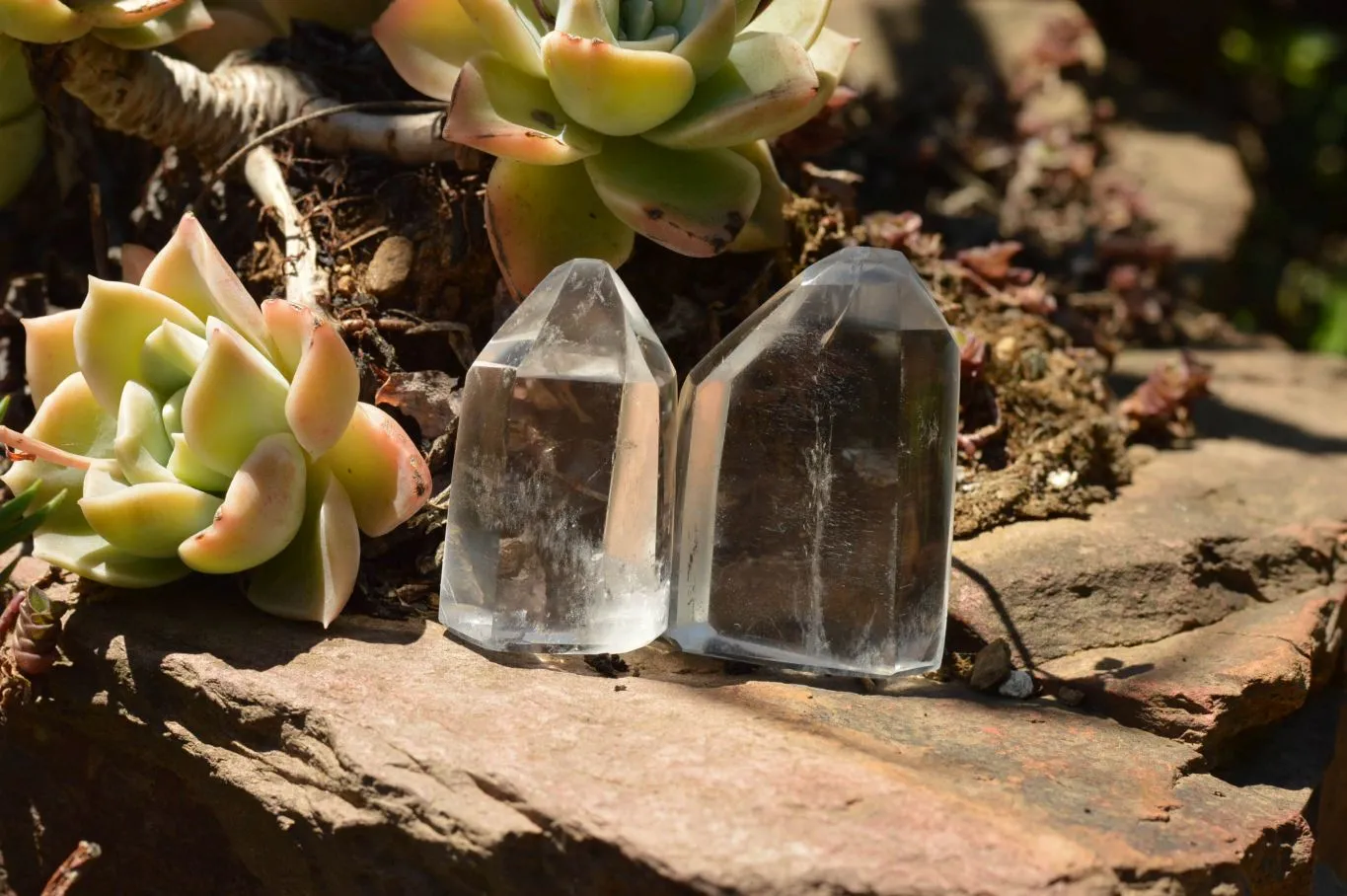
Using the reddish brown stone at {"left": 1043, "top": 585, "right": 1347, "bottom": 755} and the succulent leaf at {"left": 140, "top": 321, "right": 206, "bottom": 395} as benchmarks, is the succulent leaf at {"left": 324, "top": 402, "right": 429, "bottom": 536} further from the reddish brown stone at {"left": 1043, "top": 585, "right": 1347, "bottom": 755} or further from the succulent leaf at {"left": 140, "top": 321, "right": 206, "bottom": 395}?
the reddish brown stone at {"left": 1043, "top": 585, "right": 1347, "bottom": 755}

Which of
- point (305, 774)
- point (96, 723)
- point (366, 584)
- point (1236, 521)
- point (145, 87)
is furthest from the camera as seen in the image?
point (1236, 521)

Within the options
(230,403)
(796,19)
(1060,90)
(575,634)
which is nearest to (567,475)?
(575,634)

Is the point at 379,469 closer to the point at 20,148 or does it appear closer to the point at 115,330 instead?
the point at 115,330

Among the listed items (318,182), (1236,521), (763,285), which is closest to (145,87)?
(318,182)

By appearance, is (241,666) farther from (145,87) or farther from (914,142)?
(914,142)

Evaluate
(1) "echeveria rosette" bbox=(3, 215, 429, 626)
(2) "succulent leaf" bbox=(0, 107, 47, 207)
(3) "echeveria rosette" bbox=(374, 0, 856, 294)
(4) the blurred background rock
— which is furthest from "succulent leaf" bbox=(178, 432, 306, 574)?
(4) the blurred background rock

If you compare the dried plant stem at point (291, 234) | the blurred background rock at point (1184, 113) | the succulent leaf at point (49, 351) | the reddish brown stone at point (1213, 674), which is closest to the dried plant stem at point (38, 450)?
the succulent leaf at point (49, 351)

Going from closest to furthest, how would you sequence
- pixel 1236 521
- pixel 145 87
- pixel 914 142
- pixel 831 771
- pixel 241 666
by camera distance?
pixel 831 771
pixel 241 666
pixel 145 87
pixel 1236 521
pixel 914 142
